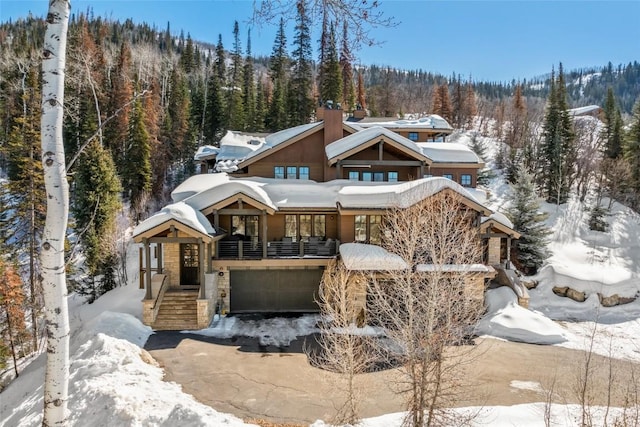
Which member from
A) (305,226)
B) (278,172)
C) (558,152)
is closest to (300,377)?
(305,226)

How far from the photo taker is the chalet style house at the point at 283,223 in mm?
16438

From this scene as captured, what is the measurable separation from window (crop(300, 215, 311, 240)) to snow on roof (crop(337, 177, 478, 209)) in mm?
2438

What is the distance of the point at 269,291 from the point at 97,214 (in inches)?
491

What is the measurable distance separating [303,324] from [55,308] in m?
13.4

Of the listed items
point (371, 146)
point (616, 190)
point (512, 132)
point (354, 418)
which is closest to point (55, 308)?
point (354, 418)

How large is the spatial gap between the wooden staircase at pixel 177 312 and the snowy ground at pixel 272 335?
2.24 feet

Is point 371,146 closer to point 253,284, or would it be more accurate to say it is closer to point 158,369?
point 253,284

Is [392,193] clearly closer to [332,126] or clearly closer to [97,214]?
[332,126]

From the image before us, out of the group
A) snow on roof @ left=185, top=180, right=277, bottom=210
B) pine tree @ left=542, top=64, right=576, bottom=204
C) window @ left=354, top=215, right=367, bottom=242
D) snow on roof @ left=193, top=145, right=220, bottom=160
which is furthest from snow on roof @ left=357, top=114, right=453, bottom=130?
snow on roof @ left=185, top=180, right=277, bottom=210

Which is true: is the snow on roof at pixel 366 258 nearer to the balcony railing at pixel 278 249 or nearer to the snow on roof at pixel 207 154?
the balcony railing at pixel 278 249

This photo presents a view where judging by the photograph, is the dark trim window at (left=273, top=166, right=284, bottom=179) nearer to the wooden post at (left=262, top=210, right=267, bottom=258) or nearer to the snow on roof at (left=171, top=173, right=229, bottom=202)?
the snow on roof at (left=171, top=173, right=229, bottom=202)

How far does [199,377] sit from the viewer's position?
38.9 feet

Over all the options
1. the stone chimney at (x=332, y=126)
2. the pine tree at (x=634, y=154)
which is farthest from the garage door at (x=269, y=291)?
the pine tree at (x=634, y=154)

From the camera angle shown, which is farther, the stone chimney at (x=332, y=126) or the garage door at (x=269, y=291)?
the stone chimney at (x=332, y=126)
